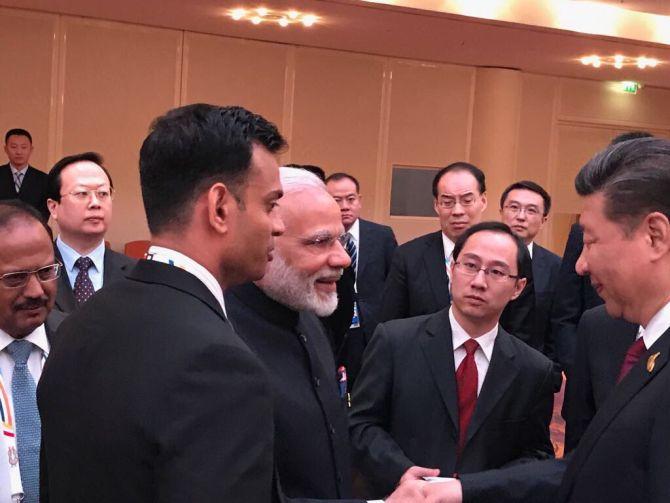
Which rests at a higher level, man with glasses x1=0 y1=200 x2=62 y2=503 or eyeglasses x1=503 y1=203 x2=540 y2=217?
eyeglasses x1=503 y1=203 x2=540 y2=217

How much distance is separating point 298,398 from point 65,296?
176cm

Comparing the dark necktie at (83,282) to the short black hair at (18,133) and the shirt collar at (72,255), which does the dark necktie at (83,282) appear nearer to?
the shirt collar at (72,255)

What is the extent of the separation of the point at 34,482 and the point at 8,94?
26.9 ft

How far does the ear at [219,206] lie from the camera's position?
1.48m

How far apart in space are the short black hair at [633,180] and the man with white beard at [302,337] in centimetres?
67

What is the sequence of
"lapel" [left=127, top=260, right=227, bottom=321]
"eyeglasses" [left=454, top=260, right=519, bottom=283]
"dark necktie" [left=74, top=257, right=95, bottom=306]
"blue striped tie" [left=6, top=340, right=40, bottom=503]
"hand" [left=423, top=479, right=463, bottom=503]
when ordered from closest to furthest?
"lapel" [left=127, top=260, right=227, bottom=321], "blue striped tie" [left=6, top=340, right=40, bottom=503], "hand" [left=423, top=479, right=463, bottom=503], "eyeglasses" [left=454, top=260, right=519, bottom=283], "dark necktie" [left=74, top=257, right=95, bottom=306]

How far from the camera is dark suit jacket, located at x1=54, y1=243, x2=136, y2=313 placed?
3488 millimetres

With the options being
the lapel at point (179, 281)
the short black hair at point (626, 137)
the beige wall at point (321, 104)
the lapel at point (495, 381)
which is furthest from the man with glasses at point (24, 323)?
the beige wall at point (321, 104)

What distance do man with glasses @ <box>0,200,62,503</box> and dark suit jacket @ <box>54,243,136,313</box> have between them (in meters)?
0.98

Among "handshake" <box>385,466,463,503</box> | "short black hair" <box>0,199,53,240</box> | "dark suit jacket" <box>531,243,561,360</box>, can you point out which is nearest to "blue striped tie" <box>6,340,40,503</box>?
"short black hair" <box>0,199,53,240</box>

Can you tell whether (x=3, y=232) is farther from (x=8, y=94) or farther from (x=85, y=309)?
(x=8, y=94)

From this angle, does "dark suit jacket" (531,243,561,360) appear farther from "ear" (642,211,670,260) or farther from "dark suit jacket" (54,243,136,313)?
"ear" (642,211,670,260)

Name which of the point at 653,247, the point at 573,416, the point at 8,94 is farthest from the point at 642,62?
the point at 653,247

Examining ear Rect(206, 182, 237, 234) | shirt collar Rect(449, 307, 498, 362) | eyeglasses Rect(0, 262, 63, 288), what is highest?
ear Rect(206, 182, 237, 234)
